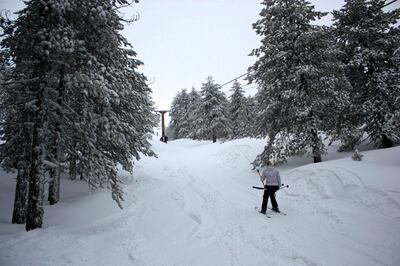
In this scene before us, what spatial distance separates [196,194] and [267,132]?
19.2 ft

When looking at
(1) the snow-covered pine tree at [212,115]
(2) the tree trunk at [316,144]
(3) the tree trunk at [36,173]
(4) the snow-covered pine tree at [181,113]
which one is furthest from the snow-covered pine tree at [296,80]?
(4) the snow-covered pine tree at [181,113]

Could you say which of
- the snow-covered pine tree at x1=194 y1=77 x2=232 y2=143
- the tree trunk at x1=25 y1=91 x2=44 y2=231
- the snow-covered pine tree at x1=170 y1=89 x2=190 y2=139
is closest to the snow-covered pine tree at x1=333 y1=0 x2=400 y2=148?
the tree trunk at x1=25 y1=91 x2=44 y2=231

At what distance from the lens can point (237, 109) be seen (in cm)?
4209

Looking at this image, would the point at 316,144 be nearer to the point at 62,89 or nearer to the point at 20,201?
the point at 62,89

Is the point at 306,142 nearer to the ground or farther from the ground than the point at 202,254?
farther from the ground

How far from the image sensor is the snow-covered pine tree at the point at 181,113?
53.2m

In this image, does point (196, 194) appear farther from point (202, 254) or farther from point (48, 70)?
point (48, 70)

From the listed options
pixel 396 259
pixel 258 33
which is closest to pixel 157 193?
pixel 396 259

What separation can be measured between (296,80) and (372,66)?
5.01 meters

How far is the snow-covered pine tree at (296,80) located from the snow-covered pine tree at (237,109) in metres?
24.4

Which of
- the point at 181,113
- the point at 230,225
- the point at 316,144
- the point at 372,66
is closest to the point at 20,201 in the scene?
the point at 230,225

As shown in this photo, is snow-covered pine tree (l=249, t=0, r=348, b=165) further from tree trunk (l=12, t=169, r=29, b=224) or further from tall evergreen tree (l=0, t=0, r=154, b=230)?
tree trunk (l=12, t=169, r=29, b=224)

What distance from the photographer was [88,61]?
818 centimetres

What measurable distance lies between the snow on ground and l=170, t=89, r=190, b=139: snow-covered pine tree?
4036 cm
